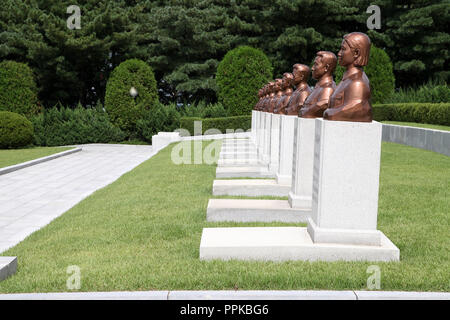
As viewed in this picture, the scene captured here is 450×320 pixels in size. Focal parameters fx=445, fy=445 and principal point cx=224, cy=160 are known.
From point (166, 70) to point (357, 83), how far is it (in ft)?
86.9

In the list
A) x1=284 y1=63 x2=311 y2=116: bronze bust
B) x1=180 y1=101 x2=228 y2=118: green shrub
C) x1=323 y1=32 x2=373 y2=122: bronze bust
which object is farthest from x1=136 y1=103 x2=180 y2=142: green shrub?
x1=323 y1=32 x2=373 y2=122: bronze bust

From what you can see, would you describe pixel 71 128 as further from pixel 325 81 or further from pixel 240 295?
pixel 240 295

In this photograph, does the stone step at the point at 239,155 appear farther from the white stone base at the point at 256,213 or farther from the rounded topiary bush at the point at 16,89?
the rounded topiary bush at the point at 16,89

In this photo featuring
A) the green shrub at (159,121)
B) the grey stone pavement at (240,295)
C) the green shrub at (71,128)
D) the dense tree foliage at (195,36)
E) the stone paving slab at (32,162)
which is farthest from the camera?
the dense tree foliage at (195,36)

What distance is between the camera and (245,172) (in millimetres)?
8859

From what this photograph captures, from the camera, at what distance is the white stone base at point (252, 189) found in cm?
718

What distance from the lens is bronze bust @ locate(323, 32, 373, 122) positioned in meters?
4.47

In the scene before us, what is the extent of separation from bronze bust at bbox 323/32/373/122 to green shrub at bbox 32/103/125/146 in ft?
67.2

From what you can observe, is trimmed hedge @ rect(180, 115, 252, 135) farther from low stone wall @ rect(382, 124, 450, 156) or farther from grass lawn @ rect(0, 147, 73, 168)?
low stone wall @ rect(382, 124, 450, 156)

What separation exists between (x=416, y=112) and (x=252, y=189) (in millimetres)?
11881

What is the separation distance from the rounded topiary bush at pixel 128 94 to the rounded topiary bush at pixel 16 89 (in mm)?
4323

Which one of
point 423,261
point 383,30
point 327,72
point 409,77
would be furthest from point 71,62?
point 423,261

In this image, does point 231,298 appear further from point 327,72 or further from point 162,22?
point 162,22

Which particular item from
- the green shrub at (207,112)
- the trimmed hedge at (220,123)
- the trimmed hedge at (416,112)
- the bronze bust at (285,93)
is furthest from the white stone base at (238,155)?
the green shrub at (207,112)
